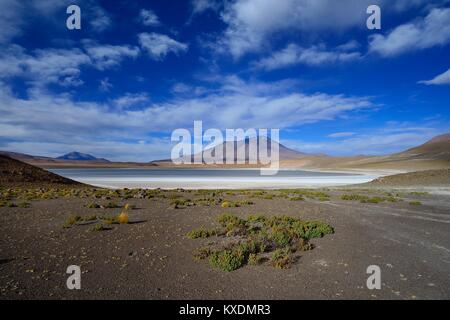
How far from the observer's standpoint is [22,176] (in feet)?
111

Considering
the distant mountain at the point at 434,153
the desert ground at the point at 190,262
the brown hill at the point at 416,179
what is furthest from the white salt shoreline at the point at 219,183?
the distant mountain at the point at 434,153

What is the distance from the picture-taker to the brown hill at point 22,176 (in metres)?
31.0

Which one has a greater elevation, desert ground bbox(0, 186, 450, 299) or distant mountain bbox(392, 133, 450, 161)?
distant mountain bbox(392, 133, 450, 161)

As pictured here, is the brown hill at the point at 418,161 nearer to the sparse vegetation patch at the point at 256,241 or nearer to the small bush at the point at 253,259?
the sparse vegetation patch at the point at 256,241

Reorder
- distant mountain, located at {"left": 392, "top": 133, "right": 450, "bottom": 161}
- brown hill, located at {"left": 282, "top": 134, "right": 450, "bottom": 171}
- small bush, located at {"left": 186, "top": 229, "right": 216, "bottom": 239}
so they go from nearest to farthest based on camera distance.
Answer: small bush, located at {"left": 186, "top": 229, "right": 216, "bottom": 239} < brown hill, located at {"left": 282, "top": 134, "right": 450, "bottom": 171} < distant mountain, located at {"left": 392, "top": 133, "right": 450, "bottom": 161}

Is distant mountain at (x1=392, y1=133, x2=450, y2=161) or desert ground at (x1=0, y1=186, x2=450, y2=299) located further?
distant mountain at (x1=392, y1=133, x2=450, y2=161)

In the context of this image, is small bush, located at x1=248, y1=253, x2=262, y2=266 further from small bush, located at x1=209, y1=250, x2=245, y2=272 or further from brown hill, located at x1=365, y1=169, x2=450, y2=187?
brown hill, located at x1=365, y1=169, x2=450, y2=187

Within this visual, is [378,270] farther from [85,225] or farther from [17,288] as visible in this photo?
[85,225]

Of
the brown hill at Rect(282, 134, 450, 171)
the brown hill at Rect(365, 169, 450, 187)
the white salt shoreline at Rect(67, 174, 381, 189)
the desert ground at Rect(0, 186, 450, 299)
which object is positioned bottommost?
the desert ground at Rect(0, 186, 450, 299)

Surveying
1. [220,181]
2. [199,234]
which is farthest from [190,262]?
[220,181]

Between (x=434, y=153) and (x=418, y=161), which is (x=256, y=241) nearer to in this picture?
(x=418, y=161)

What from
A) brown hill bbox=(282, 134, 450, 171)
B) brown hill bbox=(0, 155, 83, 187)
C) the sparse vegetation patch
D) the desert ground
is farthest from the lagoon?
brown hill bbox=(282, 134, 450, 171)

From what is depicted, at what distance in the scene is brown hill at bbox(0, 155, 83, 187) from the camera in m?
31.0

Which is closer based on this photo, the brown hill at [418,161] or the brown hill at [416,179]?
the brown hill at [416,179]
